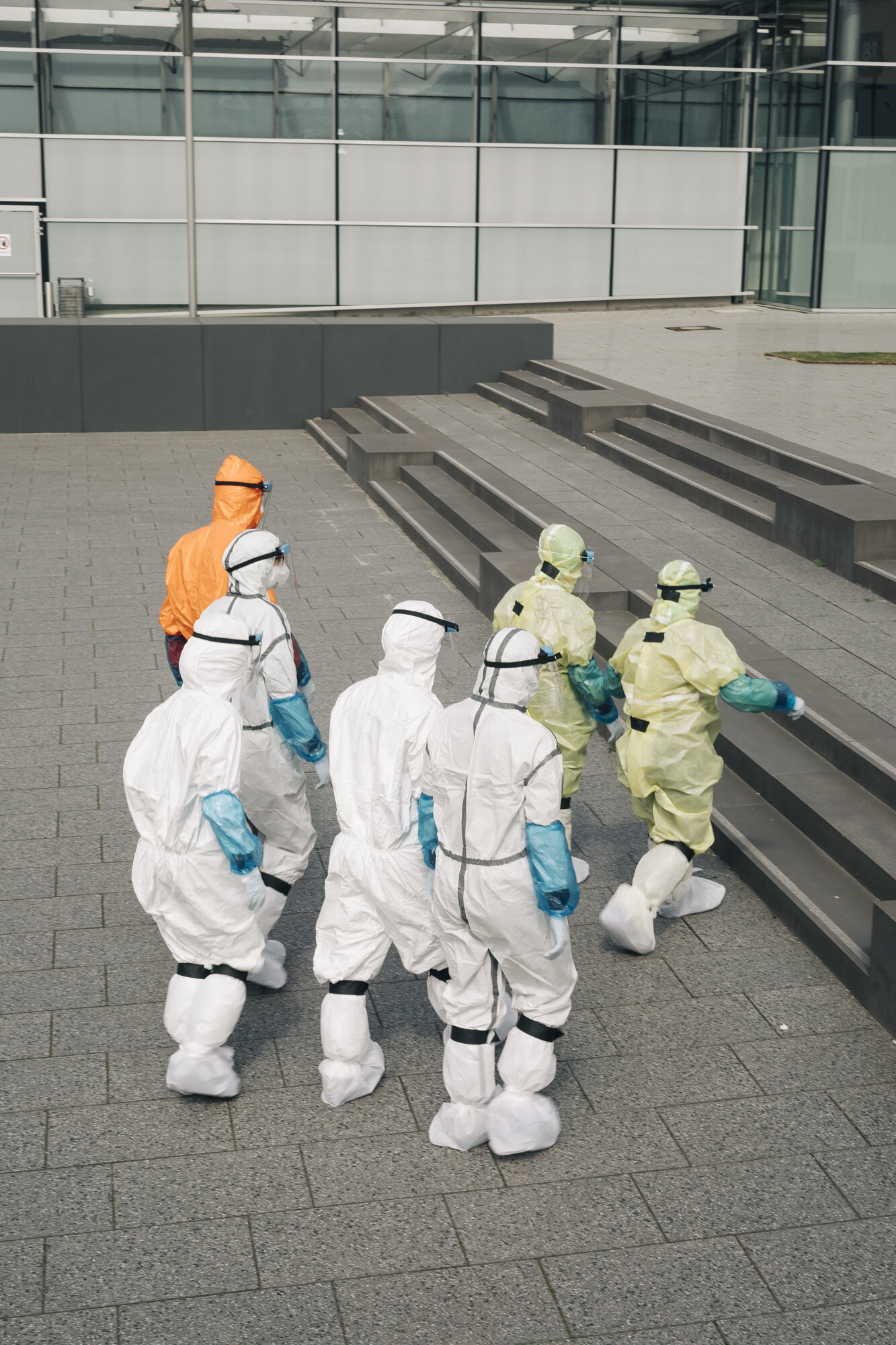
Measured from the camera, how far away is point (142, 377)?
58.9 ft

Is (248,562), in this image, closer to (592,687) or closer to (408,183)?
(592,687)

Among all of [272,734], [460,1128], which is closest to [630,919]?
[460,1128]

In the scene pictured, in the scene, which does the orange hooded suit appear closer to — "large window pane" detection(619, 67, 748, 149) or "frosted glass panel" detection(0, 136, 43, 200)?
"frosted glass panel" detection(0, 136, 43, 200)

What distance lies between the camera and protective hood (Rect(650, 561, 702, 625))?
19.8 ft

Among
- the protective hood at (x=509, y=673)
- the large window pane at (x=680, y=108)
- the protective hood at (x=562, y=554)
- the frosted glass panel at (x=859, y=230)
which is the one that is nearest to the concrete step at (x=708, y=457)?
the protective hood at (x=562, y=554)

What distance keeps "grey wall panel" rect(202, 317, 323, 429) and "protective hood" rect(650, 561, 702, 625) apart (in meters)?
13.0

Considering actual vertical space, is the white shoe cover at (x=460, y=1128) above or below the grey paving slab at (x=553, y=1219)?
above

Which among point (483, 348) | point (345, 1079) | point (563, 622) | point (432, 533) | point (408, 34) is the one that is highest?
point (408, 34)

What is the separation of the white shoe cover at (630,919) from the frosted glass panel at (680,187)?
23.0 meters

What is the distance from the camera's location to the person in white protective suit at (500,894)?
4.52 metres

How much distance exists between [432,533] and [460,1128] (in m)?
8.43

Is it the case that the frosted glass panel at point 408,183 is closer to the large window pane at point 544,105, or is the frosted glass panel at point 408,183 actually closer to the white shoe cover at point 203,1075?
the large window pane at point 544,105

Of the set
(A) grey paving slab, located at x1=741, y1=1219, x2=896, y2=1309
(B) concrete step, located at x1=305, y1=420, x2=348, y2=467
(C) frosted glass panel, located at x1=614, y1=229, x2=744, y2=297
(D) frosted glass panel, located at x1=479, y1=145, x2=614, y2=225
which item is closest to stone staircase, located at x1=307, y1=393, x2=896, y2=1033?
(A) grey paving slab, located at x1=741, y1=1219, x2=896, y2=1309

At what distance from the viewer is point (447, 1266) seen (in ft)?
13.6
